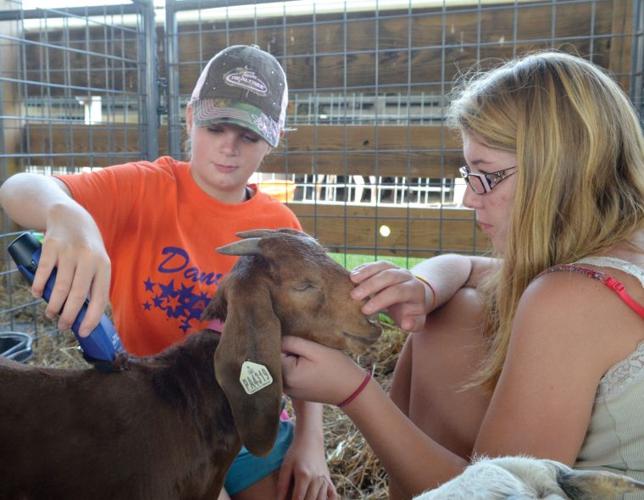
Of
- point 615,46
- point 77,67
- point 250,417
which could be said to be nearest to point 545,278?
point 250,417

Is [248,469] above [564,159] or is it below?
below

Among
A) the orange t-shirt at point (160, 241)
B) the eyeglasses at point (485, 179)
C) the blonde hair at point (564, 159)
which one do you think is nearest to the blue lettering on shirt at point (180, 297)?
the orange t-shirt at point (160, 241)

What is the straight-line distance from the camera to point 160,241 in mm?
2820

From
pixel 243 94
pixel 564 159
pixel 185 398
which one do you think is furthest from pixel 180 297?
pixel 564 159

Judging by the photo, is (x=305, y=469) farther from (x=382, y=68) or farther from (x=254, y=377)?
(x=382, y=68)

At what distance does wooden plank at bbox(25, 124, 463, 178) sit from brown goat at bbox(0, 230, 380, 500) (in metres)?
2.87


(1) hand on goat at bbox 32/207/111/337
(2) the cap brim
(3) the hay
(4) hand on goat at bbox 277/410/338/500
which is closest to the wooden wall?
(3) the hay

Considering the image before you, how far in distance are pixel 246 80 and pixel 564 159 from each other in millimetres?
1371

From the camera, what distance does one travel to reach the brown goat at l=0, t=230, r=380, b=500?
6.34 feet

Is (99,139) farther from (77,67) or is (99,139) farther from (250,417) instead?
(250,417)

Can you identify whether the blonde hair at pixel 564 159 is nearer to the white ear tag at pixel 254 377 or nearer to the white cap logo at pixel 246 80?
the white ear tag at pixel 254 377

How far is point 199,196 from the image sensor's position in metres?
2.91

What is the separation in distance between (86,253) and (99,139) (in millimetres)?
3936

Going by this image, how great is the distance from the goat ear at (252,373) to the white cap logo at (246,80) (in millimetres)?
1116
